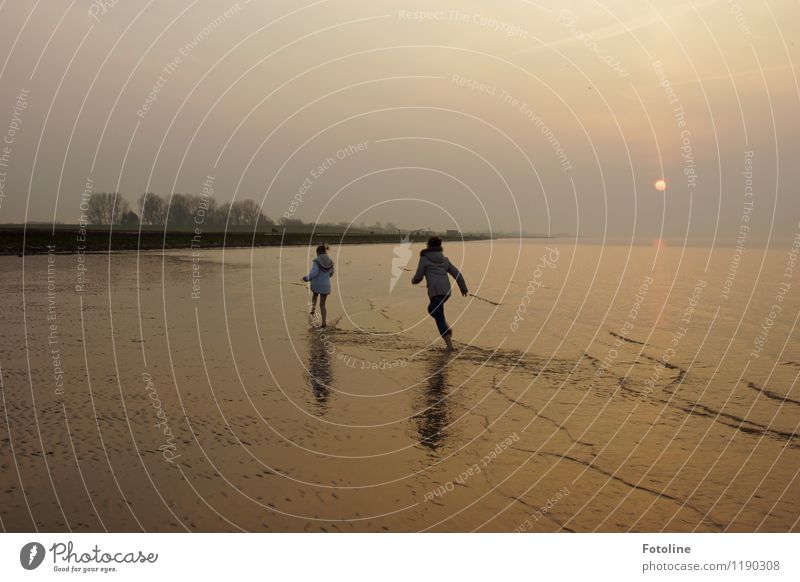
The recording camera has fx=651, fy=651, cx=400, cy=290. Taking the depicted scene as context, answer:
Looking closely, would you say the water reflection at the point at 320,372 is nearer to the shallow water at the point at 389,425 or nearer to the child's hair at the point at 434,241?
the shallow water at the point at 389,425

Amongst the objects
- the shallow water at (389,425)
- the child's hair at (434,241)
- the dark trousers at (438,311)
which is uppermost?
the child's hair at (434,241)

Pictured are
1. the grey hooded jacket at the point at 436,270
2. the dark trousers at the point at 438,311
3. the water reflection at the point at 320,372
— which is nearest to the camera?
the water reflection at the point at 320,372

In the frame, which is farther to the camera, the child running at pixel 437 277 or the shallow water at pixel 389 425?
the child running at pixel 437 277

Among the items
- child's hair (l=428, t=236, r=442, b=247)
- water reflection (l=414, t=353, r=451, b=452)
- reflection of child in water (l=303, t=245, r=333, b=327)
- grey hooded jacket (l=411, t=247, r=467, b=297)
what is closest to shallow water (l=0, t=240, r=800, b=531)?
water reflection (l=414, t=353, r=451, b=452)

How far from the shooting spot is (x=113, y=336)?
15820mm

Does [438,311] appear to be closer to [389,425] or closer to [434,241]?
[434,241]

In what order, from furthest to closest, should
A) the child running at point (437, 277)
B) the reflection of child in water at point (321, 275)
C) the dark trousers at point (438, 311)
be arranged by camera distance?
1. the reflection of child in water at point (321, 275)
2. the child running at point (437, 277)
3. the dark trousers at point (438, 311)

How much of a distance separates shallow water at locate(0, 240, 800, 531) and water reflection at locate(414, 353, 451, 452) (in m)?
0.06

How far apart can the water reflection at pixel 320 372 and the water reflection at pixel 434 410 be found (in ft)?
5.02

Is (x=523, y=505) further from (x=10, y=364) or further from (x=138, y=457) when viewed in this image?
(x=10, y=364)

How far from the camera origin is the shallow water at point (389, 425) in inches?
252

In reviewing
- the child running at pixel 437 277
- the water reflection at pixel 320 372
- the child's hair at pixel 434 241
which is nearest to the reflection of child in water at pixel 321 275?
the water reflection at pixel 320 372

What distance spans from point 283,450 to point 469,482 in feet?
7.62

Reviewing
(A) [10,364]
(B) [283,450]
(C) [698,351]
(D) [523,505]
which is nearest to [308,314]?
(A) [10,364]
